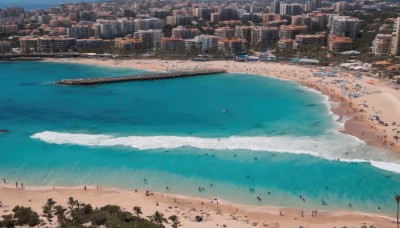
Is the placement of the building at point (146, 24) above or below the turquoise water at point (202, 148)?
above

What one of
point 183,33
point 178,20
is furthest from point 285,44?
point 178,20

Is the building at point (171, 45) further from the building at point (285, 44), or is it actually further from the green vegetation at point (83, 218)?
the green vegetation at point (83, 218)

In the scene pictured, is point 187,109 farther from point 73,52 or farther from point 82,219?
point 73,52

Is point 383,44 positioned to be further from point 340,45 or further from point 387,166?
point 387,166

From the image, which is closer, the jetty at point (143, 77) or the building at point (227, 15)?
the jetty at point (143, 77)

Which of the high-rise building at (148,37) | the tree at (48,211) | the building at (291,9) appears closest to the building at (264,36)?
the high-rise building at (148,37)

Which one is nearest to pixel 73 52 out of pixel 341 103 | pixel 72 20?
pixel 72 20
